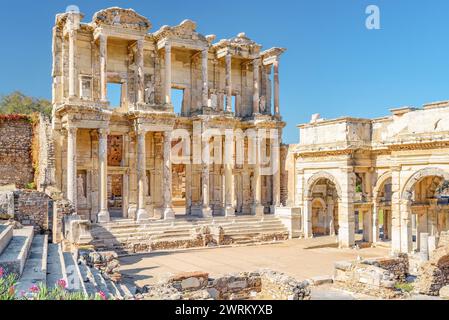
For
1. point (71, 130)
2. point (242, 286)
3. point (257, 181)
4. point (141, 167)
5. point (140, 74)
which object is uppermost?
point (140, 74)

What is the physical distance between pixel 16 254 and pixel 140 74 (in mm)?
17227

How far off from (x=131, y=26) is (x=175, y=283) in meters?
18.2

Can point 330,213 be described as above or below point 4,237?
below

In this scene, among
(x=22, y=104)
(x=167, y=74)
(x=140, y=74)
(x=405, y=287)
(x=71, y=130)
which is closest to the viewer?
(x=405, y=287)

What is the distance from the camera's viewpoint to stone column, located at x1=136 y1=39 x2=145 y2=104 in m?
27.0

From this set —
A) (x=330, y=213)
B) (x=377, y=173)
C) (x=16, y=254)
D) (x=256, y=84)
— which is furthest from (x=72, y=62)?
(x=330, y=213)

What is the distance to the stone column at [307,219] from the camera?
A: 28.2m

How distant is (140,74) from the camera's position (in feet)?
89.5

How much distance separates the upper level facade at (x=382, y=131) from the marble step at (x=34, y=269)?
15824 millimetres

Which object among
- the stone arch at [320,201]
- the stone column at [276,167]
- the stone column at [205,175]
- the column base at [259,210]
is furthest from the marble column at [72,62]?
the stone arch at [320,201]

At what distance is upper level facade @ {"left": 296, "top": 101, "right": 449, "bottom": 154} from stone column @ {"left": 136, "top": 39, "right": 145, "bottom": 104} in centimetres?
974

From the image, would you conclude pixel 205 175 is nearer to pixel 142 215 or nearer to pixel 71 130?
pixel 142 215

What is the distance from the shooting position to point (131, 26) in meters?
26.5
